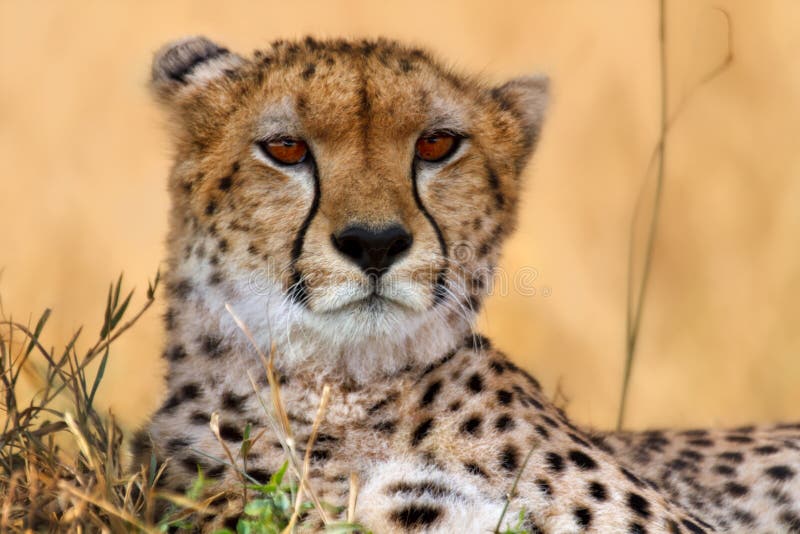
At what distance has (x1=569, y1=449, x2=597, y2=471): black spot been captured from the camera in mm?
2490

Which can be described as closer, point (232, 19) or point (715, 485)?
point (715, 485)

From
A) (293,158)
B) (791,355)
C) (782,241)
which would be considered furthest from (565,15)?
(293,158)

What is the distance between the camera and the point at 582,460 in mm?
2506

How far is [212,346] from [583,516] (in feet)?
2.69

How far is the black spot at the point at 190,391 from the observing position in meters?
2.62

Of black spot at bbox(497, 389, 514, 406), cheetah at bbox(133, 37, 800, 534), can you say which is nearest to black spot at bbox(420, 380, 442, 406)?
cheetah at bbox(133, 37, 800, 534)

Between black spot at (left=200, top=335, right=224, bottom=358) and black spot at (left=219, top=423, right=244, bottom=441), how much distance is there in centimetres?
15

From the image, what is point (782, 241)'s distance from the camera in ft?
17.8

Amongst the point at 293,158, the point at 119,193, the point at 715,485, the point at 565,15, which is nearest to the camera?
the point at 293,158

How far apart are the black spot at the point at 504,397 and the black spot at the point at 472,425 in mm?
74

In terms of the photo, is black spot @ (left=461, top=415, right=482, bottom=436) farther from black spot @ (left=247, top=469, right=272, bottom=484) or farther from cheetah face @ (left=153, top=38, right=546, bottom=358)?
black spot @ (left=247, top=469, right=272, bottom=484)

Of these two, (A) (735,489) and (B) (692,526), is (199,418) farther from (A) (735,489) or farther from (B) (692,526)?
(A) (735,489)

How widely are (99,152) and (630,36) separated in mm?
2349

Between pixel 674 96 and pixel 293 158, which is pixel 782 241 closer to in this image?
pixel 674 96
